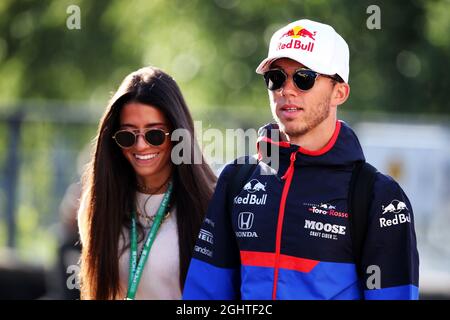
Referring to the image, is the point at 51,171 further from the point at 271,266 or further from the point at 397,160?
the point at 271,266

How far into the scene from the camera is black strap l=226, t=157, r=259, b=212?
3658 millimetres

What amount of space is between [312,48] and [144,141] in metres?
1.07

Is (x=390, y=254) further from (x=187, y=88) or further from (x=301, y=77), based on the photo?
(x=187, y=88)

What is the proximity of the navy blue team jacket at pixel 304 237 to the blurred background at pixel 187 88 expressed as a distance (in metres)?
4.00

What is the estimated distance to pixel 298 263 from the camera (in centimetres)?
344

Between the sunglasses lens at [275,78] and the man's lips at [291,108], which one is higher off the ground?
the sunglasses lens at [275,78]

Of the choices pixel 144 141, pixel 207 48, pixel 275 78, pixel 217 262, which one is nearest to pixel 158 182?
pixel 144 141

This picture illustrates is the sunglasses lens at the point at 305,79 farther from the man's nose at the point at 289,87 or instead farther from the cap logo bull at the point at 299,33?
the cap logo bull at the point at 299,33

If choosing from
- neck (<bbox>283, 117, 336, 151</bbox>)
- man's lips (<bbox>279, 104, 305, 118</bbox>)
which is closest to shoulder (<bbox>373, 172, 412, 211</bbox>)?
neck (<bbox>283, 117, 336, 151</bbox>)

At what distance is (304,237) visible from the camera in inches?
137

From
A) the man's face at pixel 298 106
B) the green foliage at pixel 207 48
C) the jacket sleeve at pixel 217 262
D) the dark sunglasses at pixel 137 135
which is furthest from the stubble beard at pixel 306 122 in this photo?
the green foliage at pixel 207 48

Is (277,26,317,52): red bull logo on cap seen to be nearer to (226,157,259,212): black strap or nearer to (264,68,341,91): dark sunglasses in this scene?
(264,68,341,91): dark sunglasses

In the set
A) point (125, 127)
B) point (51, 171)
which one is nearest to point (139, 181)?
point (125, 127)

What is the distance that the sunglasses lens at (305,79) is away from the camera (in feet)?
11.8
